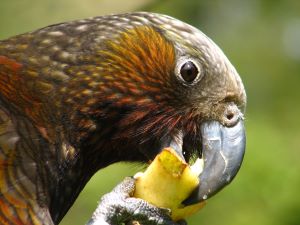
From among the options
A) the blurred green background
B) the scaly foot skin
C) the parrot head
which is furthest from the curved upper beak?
the blurred green background

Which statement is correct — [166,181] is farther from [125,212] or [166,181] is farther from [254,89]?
[254,89]

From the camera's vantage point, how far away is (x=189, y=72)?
4.54m

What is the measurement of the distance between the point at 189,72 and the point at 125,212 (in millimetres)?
892

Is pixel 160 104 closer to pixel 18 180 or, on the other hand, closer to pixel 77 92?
pixel 77 92

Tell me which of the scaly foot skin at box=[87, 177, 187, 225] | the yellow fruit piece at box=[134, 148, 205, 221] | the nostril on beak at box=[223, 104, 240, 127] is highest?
the nostril on beak at box=[223, 104, 240, 127]

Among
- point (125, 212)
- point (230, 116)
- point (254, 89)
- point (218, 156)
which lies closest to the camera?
point (125, 212)

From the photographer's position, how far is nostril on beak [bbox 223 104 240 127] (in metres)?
4.54

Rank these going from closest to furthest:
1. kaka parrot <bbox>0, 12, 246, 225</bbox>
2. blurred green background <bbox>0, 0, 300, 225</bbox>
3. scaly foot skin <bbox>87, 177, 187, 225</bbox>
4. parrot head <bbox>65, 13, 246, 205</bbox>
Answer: scaly foot skin <bbox>87, 177, 187, 225</bbox>, kaka parrot <bbox>0, 12, 246, 225</bbox>, parrot head <bbox>65, 13, 246, 205</bbox>, blurred green background <bbox>0, 0, 300, 225</bbox>

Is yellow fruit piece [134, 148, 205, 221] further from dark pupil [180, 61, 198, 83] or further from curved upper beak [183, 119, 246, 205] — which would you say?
dark pupil [180, 61, 198, 83]

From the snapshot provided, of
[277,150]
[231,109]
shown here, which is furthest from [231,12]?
[231,109]

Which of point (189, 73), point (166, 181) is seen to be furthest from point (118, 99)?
point (166, 181)

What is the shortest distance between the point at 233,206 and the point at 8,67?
3324 mm

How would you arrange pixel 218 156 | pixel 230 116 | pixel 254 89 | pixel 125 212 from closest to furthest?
pixel 125 212 < pixel 218 156 < pixel 230 116 < pixel 254 89

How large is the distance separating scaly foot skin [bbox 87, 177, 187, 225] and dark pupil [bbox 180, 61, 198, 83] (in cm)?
75
